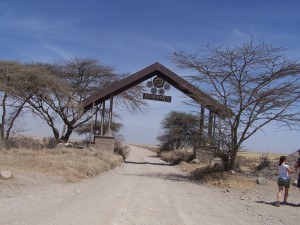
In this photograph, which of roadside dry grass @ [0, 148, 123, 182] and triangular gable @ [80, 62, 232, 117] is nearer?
roadside dry grass @ [0, 148, 123, 182]

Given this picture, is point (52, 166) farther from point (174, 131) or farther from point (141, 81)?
point (174, 131)

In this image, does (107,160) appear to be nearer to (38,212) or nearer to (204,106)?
(204,106)

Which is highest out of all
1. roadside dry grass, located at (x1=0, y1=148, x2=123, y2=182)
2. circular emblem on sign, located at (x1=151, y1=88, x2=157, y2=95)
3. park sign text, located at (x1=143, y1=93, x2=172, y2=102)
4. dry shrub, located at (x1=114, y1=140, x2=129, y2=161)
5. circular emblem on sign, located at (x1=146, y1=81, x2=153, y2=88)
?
circular emblem on sign, located at (x1=146, y1=81, x2=153, y2=88)

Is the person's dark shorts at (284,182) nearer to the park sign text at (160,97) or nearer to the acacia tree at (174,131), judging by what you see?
the park sign text at (160,97)

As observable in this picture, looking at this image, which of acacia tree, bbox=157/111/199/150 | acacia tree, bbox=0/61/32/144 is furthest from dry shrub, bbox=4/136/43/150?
acacia tree, bbox=157/111/199/150

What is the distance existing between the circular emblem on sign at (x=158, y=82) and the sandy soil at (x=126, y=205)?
15.9 meters

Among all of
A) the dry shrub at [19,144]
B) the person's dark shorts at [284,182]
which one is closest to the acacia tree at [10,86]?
the dry shrub at [19,144]

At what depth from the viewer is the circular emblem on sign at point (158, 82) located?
1292 inches

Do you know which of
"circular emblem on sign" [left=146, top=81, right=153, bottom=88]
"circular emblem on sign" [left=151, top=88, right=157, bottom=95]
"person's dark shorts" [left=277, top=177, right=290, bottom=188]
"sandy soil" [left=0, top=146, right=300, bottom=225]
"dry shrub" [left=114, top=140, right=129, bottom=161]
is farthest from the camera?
"dry shrub" [left=114, top=140, right=129, bottom=161]

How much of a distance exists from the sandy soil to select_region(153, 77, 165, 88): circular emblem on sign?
52.2 feet

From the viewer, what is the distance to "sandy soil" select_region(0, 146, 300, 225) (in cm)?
940

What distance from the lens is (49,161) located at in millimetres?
17781

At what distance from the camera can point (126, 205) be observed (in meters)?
11.3

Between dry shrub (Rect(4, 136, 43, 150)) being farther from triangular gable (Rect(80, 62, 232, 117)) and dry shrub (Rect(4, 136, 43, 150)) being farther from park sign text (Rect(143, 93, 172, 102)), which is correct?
park sign text (Rect(143, 93, 172, 102))
